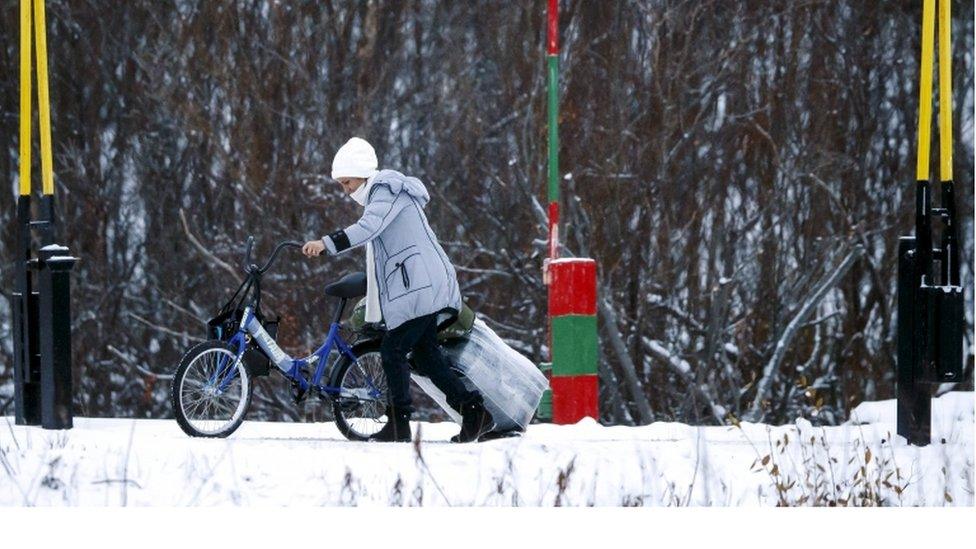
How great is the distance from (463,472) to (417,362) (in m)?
1.25

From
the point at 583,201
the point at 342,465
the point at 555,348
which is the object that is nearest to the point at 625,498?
the point at 342,465

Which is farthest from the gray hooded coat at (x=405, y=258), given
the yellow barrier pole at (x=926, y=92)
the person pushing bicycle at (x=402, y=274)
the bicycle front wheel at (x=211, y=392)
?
the yellow barrier pole at (x=926, y=92)

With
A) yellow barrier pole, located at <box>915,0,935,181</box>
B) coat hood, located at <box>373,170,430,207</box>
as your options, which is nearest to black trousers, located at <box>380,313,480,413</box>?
coat hood, located at <box>373,170,430,207</box>

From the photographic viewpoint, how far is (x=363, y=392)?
27.9ft

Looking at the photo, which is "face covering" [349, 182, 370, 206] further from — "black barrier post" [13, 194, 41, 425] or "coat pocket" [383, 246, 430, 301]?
"black barrier post" [13, 194, 41, 425]

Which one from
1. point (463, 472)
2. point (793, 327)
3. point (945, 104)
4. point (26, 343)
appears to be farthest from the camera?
point (793, 327)

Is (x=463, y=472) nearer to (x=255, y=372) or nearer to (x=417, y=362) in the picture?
(x=417, y=362)

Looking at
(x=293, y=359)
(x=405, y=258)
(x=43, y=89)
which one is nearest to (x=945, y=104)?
(x=405, y=258)

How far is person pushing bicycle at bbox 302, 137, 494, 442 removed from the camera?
317 inches

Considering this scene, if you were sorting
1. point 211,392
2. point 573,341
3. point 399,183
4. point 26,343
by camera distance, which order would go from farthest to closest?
point 573,341
point 26,343
point 211,392
point 399,183

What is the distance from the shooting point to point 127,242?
15.2 metres

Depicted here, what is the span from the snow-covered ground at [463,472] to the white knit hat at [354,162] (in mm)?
1271

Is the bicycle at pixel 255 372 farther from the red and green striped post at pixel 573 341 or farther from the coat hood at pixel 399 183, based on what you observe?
the red and green striped post at pixel 573 341

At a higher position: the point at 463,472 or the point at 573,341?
the point at 573,341
